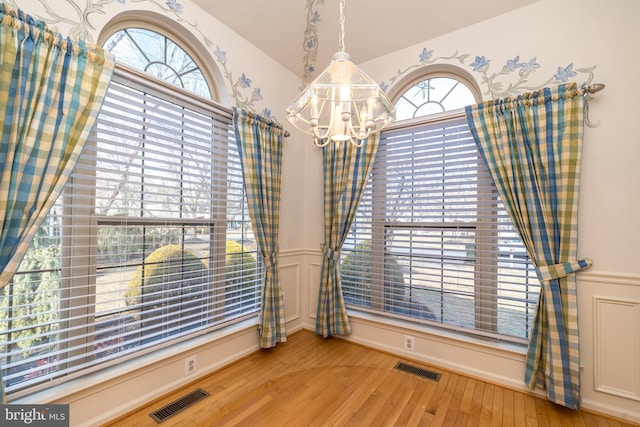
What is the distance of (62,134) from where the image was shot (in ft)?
4.70

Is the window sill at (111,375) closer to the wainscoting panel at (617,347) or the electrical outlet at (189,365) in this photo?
the electrical outlet at (189,365)

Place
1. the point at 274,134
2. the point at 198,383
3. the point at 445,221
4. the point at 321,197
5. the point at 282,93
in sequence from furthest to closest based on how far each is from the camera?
the point at 321,197
the point at 282,93
the point at 274,134
the point at 445,221
the point at 198,383

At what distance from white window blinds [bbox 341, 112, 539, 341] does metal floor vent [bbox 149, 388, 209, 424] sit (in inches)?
61.4

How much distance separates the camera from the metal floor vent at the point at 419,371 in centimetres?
221

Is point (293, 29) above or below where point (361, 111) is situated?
above

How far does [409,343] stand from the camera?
8.20ft

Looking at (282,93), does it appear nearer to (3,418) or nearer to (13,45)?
(13,45)

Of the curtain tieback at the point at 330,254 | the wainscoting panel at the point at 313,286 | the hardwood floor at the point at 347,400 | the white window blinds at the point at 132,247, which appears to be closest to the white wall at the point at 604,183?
the hardwood floor at the point at 347,400

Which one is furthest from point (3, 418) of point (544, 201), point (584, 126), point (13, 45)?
point (584, 126)

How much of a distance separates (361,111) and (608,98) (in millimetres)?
1792

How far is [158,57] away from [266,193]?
1.30m

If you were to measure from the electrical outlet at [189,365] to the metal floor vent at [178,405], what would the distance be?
0.14 meters

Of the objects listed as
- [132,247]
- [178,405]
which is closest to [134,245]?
[132,247]

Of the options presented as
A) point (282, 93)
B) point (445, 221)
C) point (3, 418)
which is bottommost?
point (3, 418)
